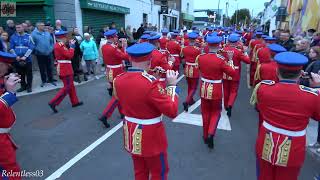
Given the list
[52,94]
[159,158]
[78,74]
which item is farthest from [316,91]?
[78,74]

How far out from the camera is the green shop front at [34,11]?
16.3 metres

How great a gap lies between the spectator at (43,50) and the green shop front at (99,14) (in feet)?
17.5

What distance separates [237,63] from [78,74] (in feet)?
20.3

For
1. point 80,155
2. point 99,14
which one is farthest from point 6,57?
point 99,14

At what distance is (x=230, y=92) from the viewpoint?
26.9 feet

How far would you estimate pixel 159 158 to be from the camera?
367cm

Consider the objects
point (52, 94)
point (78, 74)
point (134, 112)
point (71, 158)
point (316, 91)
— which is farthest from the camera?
point (78, 74)

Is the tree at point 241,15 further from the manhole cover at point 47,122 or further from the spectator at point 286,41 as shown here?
the manhole cover at point 47,122

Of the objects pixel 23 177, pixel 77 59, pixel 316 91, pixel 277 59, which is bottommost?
→ pixel 23 177

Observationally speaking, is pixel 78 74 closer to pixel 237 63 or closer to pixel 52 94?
pixel 52 94

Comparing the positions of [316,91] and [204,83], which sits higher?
[316,91]

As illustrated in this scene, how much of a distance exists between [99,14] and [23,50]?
10.7 m

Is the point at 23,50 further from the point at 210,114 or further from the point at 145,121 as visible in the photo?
the point at 145,121

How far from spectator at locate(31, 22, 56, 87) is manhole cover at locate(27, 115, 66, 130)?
3657mm
